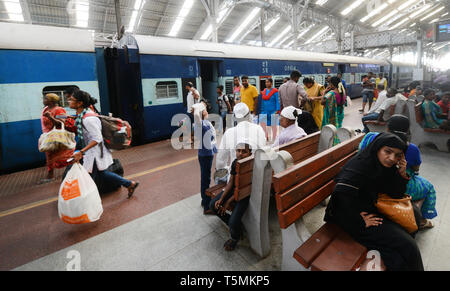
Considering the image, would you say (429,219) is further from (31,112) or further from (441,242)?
(31,112)

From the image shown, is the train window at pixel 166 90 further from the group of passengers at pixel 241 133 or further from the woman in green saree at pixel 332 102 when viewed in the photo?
the woman in green saree at pixel 332 102

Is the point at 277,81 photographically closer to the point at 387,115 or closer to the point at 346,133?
the point at 387,115

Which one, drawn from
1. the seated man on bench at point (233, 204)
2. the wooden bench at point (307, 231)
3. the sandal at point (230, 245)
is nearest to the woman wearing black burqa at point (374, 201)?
the wooden bench at point (307, 231)

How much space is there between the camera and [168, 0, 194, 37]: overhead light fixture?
18905 millimetres

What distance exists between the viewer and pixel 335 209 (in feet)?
6.84

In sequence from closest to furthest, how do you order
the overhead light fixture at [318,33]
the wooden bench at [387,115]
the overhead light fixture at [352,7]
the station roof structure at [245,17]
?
the wooden bench at [387,115] < the station roof structure at [245,17] < the overhead light fixture at [352,7] < the overhead light fixture at [318,33]

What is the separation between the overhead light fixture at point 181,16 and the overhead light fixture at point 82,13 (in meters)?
6.47

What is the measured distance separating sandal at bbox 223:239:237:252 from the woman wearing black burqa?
1.08m

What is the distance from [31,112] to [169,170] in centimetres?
318

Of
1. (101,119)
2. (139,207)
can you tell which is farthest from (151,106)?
(139,207)

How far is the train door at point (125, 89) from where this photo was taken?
6.85 m

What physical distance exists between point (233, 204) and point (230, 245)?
1.45 feet

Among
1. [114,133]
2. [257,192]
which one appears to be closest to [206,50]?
[114,133]

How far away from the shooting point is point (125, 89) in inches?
285
